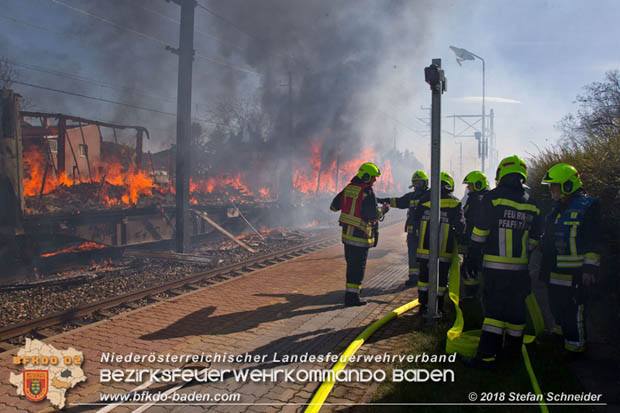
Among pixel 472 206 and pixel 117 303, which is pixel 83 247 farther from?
pixel 472 206

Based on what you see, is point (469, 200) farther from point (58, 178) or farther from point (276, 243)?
point (58, 178)

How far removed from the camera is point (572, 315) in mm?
3932

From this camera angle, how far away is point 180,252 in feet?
37.4

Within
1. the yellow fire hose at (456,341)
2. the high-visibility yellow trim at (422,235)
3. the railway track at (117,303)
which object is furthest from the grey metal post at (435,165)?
the railway track at (117,303)

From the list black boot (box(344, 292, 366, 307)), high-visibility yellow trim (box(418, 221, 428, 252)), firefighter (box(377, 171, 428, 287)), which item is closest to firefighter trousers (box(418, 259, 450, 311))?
high-visibility yellow trim (box(418, 221, 428, 252))

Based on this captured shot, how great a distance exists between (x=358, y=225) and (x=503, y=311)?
256cm

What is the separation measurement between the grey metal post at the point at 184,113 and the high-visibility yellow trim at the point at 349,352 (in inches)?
A: 306

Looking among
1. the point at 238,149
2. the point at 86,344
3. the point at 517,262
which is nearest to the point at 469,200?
the point at 517,262

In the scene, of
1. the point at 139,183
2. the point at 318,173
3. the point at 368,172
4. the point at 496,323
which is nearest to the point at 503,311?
the point at 496,323

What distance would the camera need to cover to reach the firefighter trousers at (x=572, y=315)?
3875 millimetres

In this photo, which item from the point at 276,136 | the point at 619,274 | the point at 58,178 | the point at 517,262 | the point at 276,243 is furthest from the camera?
the point at 276,136

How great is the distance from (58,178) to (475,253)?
42.5 ft

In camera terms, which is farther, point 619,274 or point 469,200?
point 469,200

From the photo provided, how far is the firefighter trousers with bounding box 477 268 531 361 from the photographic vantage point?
3.68 meters
